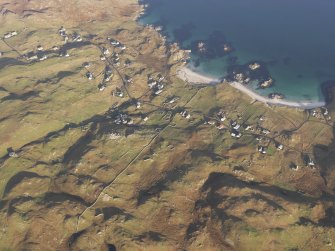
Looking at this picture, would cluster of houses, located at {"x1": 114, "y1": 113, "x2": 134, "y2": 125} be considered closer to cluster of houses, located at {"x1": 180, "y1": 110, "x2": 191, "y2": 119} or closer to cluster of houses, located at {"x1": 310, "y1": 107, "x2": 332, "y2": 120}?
cluster of houses, located at {"x1": 180, "y1": 110, "x2": 191, "y2": 119}

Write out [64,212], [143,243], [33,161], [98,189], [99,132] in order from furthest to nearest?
1. [99,132]
2. [33,161]
3. [98,189]
4. [64,212]
5. [143,243]

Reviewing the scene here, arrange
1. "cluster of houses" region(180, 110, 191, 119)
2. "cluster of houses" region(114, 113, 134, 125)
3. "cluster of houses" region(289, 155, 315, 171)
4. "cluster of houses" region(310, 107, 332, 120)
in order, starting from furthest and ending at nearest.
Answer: "cluster of houses" region(180, 110, 191, 119) → "cluster of houses" region(310, 107, 332, 120) → "cluster of houses" region(114, 113, 134, 125) → "cluster of houses" region(289, 155, 315, 171)

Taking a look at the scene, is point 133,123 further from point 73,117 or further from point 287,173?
point 287,173

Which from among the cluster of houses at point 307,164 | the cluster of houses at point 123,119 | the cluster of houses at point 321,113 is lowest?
the cluster of houses at point 123,119

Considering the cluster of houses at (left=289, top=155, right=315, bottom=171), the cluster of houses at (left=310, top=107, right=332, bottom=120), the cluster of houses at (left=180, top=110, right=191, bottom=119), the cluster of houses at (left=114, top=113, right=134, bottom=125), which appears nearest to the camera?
the cluster of houses at (left=289, top=155, right=315, bottom=171)

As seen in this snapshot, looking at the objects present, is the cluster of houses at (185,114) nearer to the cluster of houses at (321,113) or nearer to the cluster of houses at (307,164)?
the cluster of houses at (307,164)

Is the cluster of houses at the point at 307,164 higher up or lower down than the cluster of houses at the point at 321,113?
lower down

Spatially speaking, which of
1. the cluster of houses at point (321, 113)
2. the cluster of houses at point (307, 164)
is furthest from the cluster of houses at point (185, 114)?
the cluster of houses at point (321, 113)

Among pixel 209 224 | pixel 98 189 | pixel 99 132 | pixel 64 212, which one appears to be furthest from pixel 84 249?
pixel 99 132

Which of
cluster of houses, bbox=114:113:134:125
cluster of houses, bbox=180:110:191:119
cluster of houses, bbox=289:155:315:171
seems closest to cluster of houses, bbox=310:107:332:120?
cluster of houses, bbox=289:155:315:171

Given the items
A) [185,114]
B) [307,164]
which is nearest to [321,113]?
[307,164]

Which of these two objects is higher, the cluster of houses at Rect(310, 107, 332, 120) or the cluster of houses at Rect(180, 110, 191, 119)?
the cluster of houses at Rect(310, 107, 332, 120)
